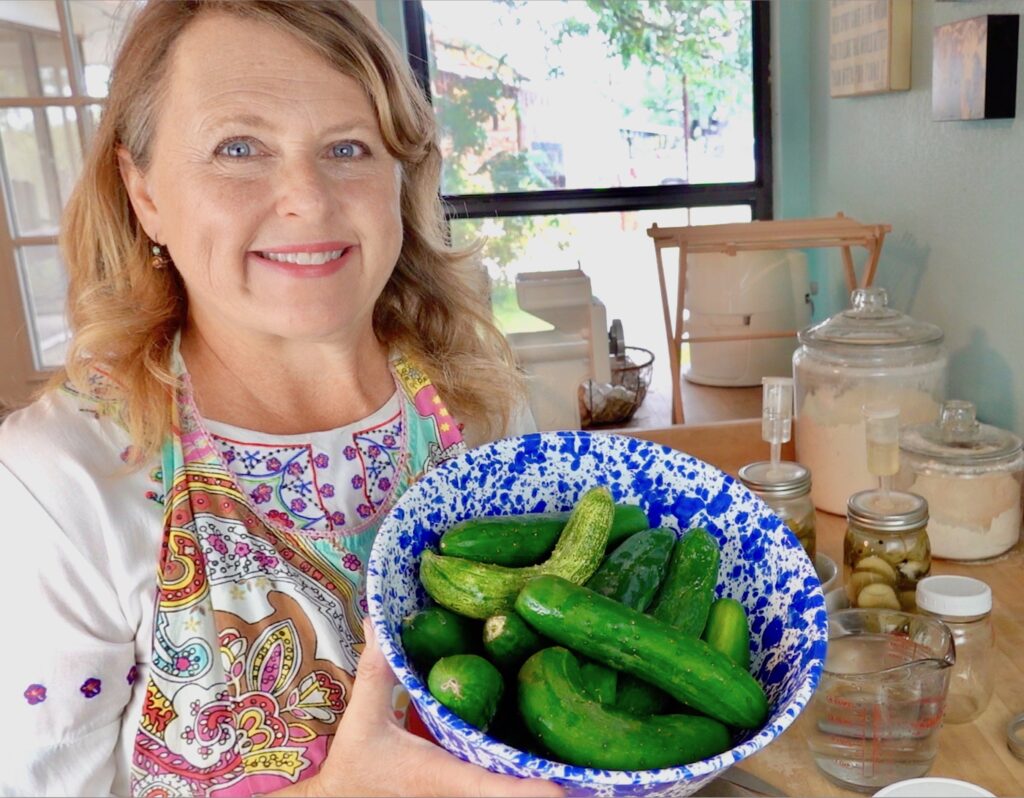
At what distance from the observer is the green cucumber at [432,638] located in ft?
1.69

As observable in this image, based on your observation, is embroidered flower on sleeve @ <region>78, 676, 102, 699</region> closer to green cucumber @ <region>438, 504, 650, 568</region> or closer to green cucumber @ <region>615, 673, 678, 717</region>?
green cucumber @ <region>438, 504, 650, 568</region>

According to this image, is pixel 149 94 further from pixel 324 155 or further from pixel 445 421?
pixel 445 421

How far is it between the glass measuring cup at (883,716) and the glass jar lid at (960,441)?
331 mm

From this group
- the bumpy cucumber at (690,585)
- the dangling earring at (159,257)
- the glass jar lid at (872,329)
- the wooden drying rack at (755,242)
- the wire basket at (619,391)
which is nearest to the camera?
the bumpy cucumber at (690,585)

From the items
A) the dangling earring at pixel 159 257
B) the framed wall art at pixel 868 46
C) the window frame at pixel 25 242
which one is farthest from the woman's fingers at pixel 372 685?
the window frame at pixel 25 242

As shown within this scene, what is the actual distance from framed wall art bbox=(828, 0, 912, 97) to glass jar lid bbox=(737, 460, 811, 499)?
75 cm

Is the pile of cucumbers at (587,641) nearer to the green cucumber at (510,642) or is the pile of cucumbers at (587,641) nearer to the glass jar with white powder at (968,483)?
the green cucumber at (510,642)

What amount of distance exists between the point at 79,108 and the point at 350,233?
1.63m

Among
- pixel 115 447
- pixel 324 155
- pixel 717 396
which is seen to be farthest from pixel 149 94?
pixel 717 396

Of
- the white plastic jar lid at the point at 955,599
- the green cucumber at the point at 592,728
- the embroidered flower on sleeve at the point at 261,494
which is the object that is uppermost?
the embroidered flower on sleeve at the point at 261,494

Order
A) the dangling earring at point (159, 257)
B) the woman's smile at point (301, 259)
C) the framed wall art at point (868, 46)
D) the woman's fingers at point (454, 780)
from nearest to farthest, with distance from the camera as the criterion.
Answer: the woman's fingers at point (454, 780), the woman's smile at point (301, 259), the dangling earring at point (159, 257), the framed wall art at point (868, 46)

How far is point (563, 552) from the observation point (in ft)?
1.86

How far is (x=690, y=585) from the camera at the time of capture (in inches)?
22.3

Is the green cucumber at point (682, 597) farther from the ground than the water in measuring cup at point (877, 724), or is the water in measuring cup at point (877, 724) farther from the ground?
the green cucumber at point (682, 597)
